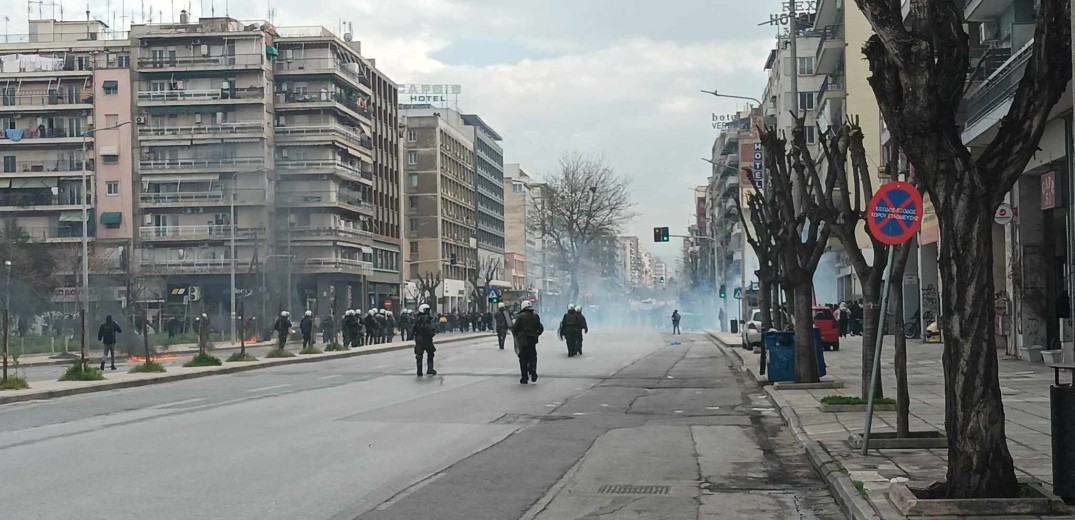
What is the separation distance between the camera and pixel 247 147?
92.4 m

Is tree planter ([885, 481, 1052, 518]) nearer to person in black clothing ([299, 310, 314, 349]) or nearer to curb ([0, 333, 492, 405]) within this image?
curb ([0, 333, 492, 405])

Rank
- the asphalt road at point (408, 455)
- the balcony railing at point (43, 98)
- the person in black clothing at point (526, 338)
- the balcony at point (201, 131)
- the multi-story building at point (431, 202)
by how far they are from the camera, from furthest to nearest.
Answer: the multi-story building at point (431, 202)
the balcony railing at point (43, 98)
the balcony at point (201, 131)
the person in black clothing at point (526, 338)
the asphalt road at point (408, 455)

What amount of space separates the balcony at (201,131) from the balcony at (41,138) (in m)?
4.48

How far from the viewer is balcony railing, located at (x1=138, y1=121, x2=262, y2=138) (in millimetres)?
92375

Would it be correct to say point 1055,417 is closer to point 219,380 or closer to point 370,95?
point 219,380

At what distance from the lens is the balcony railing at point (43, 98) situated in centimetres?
9394

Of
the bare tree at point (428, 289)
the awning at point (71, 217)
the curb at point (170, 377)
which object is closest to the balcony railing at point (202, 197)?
the awning at point (71, 217)

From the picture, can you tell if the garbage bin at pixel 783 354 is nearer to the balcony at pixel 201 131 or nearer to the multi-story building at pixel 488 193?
the balcony at pixel 201 131

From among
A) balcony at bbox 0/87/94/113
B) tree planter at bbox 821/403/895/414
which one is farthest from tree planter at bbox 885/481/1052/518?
balcony at bbox 0/87/94/113

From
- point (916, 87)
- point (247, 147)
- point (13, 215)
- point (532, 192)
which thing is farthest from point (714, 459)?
point (532, 192)

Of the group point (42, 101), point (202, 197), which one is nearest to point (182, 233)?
point (202, 197)

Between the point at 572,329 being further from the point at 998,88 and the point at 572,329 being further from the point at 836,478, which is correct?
the point at 836,478

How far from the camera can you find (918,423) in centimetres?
1480

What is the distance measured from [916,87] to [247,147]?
8741cm
